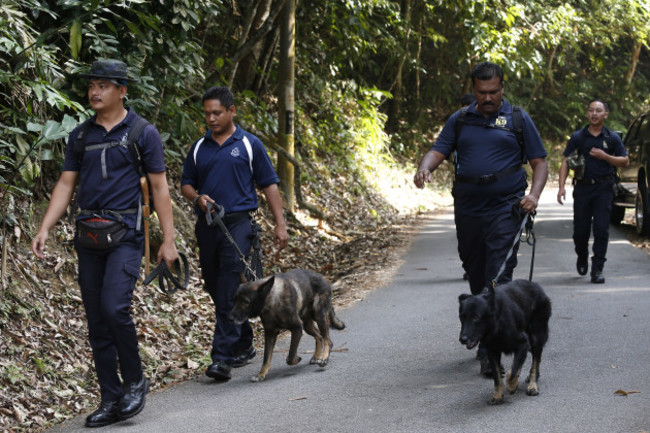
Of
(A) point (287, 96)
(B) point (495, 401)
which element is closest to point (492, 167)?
(B) point (495, 401)

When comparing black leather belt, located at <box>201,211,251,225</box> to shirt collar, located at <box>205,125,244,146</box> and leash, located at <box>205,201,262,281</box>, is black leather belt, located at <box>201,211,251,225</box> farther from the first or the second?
shirt collar, located at <box>205,125,244,146</box>

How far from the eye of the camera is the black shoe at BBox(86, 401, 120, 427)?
5.40 metres

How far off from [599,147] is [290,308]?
5.96 metres

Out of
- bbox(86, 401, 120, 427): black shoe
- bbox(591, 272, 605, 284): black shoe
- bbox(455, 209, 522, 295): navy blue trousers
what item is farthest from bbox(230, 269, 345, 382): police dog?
bbox(591, 272, 605, 284): black shoe

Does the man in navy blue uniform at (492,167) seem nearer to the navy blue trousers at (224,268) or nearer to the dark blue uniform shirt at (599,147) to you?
the navy blue trousers at (224,268)

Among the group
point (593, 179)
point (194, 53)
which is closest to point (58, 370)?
point (194, 53)

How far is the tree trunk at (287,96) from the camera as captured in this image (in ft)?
51.5

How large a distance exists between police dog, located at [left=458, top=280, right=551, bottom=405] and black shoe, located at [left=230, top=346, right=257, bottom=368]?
7.94 ft

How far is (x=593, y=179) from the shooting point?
10531 mm

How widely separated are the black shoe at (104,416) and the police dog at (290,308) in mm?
1111

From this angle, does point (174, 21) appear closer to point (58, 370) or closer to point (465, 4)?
point (58, 370)

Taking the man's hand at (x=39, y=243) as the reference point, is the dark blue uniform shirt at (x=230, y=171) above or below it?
above

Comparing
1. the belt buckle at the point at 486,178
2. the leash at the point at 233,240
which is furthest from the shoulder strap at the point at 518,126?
the leash at the point at 233,240

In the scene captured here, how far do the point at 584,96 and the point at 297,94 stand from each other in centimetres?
1831
